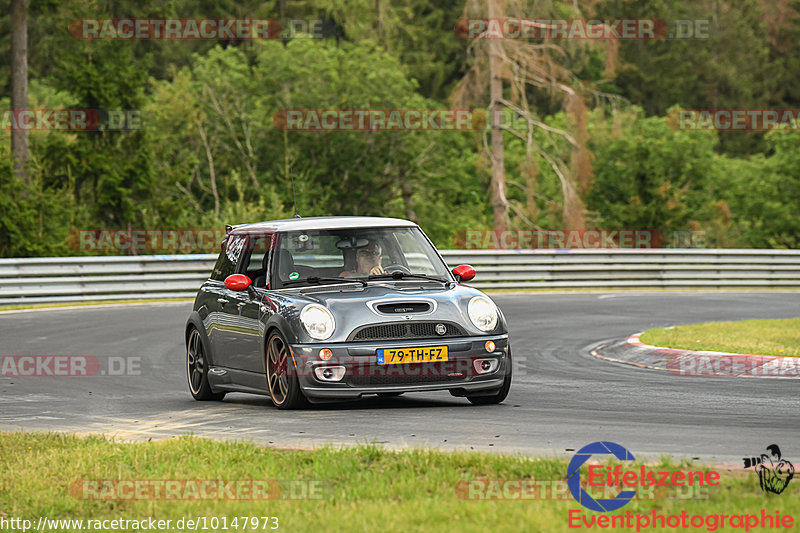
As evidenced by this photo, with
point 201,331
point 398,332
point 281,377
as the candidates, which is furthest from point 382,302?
point 201,331

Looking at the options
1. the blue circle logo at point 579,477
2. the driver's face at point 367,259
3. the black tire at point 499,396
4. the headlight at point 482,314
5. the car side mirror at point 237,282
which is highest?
the driver's face at point 367,259

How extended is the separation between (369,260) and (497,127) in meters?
27.9

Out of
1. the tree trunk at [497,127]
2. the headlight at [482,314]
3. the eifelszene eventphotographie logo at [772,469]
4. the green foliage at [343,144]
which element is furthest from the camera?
the tree trunk at [497,127]

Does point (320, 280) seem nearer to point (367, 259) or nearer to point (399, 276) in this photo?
point (367, 259)

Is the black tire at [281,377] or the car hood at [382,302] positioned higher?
the car hood at [382,302]

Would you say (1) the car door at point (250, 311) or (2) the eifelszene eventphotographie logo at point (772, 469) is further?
(1) the car door at point (250, 311)

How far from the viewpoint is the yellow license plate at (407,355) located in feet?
34.8

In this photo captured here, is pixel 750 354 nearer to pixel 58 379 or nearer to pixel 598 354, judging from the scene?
Answer: pixel 598 354

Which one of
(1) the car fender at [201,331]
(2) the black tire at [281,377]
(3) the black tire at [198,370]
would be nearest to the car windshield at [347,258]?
(2) the black tire at [281,377]

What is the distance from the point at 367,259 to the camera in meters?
11.8

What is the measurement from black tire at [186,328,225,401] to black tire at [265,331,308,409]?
140 centimetres

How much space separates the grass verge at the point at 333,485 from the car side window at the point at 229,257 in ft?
Result: 12.0

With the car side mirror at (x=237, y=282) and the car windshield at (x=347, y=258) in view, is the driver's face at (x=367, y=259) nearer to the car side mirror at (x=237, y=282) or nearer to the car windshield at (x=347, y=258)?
the car windshield at (x=347, y=258)

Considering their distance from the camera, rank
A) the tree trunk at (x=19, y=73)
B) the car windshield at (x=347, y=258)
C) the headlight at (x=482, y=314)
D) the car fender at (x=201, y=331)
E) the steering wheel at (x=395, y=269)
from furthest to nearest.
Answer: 1. the tree trunk at (x=19, y=73)
2. the car fender at (x=201, y=331)
3. the steering wheel at (x=395, y=269)
4. the car windshield at (x=347, y=258)
5. the headlight at (x=482, y=314)
